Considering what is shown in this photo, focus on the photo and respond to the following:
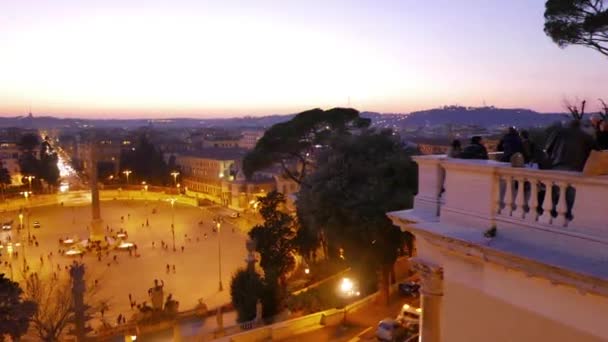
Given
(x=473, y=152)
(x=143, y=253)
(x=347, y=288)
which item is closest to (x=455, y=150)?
(x=473, y=152)

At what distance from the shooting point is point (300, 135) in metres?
26.2

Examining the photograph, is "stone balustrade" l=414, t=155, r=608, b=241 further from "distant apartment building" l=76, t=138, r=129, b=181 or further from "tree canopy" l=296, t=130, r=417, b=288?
"distant apartment building" l=76, t=138, r=129, b=181

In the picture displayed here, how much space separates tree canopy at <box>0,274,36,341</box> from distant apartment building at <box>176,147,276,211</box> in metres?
33.5

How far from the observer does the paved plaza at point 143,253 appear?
25.2 m

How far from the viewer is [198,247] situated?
34.9 meters

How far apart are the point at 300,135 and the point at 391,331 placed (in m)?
15.1

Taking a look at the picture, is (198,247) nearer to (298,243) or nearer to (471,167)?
(298,243)

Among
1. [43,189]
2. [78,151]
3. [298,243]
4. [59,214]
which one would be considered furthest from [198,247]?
[78,151]

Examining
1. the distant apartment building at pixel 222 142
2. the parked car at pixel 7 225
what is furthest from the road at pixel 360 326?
the distant apartment building at pixel 222 142

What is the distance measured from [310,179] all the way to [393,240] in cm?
324

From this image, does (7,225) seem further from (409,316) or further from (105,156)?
(105,156)

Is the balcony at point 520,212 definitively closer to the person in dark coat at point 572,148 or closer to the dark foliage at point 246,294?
the person in dark coat at point 572,148

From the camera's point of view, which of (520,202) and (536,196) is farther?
(520,202)

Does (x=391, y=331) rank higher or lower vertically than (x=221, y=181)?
higher
